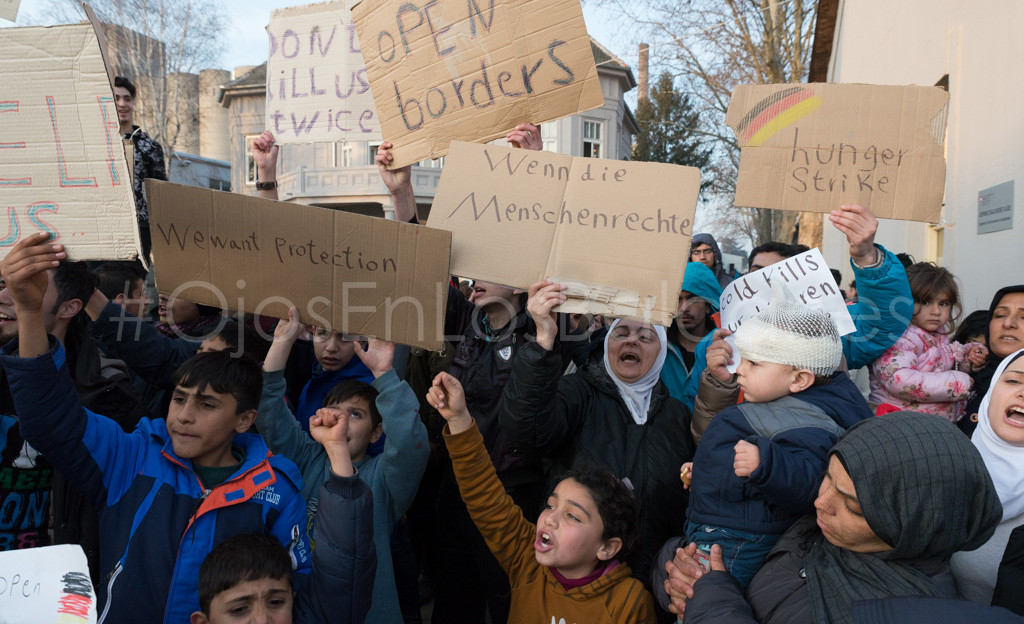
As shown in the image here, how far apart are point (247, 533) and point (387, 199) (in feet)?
74.9

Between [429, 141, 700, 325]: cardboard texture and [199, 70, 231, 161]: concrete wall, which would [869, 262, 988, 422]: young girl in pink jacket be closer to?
[429, 141, 700, 325]: cardboard texture

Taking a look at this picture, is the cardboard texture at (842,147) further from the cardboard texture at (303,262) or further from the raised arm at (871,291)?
the cardboard texture at (303,262)

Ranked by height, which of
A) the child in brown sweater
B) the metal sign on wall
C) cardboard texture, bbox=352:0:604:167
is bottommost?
the child in brown sweater

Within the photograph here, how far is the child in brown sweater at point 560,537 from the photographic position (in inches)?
93.9

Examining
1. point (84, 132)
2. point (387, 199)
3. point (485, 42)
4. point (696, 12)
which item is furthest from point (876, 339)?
point (387, 199)

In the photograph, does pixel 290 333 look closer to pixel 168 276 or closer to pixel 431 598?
pixel 168 276

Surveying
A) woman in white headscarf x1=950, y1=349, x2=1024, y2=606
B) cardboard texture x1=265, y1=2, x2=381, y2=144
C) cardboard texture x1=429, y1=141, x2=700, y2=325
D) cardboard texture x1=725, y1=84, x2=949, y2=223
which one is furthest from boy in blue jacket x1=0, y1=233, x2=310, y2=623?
cardboard texture x1=725, y1=84, x2=949, y2=223

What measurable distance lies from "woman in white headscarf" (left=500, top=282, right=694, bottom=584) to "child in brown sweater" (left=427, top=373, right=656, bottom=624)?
0.64ft

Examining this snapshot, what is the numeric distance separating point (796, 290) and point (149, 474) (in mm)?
2468

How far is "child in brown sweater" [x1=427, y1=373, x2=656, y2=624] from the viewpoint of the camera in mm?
2385

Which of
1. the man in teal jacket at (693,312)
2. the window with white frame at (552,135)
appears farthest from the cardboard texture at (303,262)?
the window with white frame at (552,135)

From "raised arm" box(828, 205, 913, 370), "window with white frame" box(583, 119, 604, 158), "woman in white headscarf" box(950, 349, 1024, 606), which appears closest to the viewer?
"woman in white headscarf" box(950, 349, 1024, 606)

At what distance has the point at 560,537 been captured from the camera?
7.89 ft

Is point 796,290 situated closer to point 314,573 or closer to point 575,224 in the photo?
point 575,224
